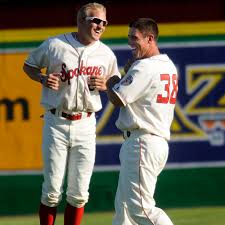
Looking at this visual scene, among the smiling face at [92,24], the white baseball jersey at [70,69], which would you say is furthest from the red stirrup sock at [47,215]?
the smiling face at [92,24]

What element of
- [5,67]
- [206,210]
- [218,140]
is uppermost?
[5,67]

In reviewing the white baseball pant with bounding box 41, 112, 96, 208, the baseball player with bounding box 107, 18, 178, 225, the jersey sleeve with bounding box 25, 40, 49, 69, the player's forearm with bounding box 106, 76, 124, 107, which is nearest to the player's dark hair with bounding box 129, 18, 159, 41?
the baseball player with bounding box 107, 18, 178, 225

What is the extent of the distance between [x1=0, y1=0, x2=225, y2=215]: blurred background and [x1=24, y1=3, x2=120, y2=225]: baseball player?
5.25ft

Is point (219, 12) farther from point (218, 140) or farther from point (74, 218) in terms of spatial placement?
point (74, 218)

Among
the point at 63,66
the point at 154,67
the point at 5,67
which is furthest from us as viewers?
the point at 5,67

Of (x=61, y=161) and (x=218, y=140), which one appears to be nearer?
(x=61, y=161)

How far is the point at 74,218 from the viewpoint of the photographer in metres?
7.64

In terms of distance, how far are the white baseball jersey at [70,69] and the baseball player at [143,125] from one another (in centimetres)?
68

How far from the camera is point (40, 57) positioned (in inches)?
297

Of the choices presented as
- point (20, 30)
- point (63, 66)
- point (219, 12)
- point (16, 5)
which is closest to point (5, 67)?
point (20, 30)

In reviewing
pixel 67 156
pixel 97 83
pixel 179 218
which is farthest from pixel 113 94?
pixel 179 218

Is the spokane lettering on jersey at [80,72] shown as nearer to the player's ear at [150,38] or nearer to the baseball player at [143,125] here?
the baseball player at [143,125]

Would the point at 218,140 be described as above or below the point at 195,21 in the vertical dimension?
below

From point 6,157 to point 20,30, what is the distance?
3.88ft
